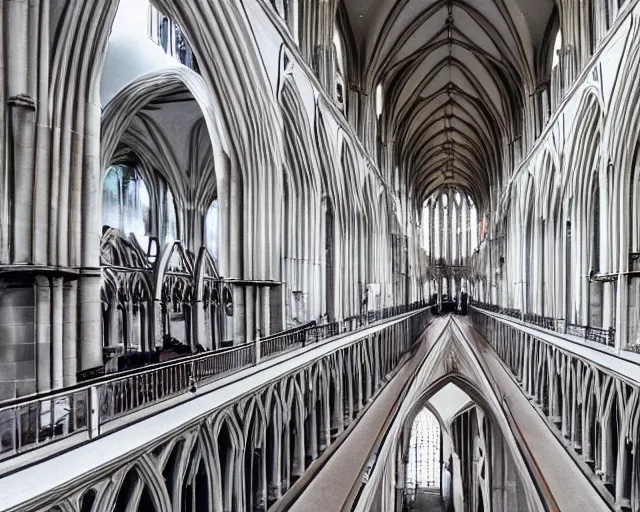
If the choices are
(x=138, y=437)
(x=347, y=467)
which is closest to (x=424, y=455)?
(x=347, y=467)

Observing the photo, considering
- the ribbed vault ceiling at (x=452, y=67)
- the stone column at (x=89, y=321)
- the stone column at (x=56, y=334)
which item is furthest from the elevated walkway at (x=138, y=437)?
the ribbed vault ceiling at (x=452, y=67)

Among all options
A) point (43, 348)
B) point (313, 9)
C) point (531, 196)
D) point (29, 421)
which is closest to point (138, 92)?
point (313, 9)

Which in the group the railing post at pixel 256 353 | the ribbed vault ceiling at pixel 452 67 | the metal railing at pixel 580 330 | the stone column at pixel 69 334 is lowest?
the metal railing at pixel 580 330

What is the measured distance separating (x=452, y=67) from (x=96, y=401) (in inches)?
1023

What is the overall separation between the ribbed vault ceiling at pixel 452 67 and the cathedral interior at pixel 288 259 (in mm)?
172

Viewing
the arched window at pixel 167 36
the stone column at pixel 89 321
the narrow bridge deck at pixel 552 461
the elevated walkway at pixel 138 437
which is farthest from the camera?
the arched window at pixel 167 36

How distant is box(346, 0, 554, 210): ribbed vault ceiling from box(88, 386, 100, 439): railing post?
1747 centimetres

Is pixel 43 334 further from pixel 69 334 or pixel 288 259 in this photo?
pixel 288 259

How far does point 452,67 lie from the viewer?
26.8 m

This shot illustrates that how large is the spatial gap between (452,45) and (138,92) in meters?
15.8

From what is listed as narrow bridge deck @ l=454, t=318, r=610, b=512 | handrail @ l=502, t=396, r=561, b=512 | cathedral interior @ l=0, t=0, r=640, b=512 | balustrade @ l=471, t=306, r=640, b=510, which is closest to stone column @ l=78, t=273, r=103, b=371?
cathedral interior @ l=0, t=0, r=640, b=512

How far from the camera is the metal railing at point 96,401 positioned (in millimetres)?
3863

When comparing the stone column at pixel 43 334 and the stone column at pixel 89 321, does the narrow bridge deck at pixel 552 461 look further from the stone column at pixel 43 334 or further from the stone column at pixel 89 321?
the stone column at pixel 43 334

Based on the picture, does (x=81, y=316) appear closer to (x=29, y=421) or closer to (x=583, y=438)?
(x=29, y=421)
